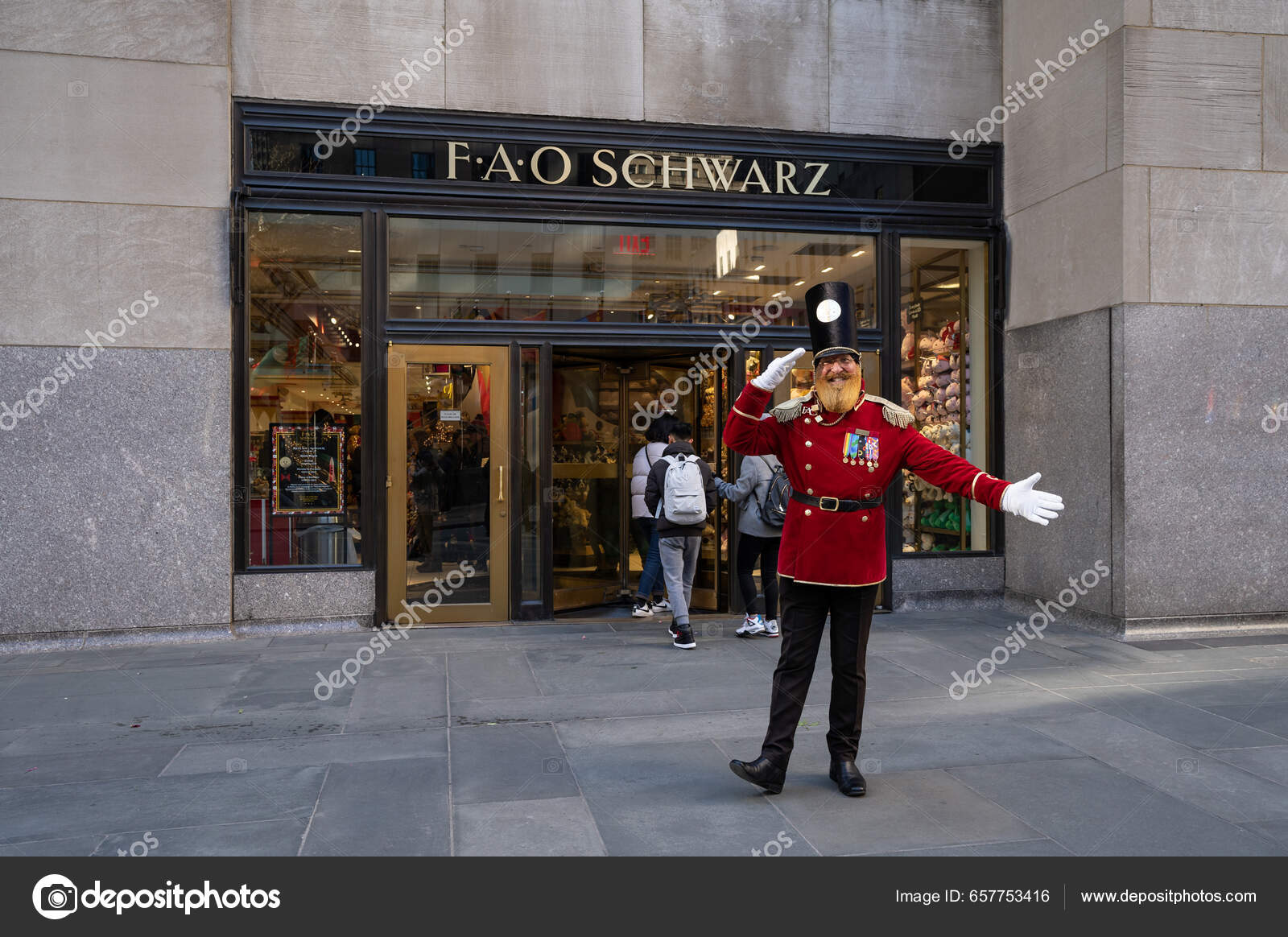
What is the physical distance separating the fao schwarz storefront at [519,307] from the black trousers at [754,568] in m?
0.99

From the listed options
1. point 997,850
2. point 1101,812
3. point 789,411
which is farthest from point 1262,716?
point 789,411

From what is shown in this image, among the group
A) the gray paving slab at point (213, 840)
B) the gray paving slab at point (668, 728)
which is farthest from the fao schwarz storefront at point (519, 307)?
the gray paving slab at point (213, 840)

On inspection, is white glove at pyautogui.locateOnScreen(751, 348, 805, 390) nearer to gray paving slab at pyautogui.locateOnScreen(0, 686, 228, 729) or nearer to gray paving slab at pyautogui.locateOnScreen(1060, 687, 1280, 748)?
gray paving slab at pyautogui.locateOnScreen(1060, 687, 1280, 748)

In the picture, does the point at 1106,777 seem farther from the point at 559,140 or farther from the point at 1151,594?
the point at 559,140

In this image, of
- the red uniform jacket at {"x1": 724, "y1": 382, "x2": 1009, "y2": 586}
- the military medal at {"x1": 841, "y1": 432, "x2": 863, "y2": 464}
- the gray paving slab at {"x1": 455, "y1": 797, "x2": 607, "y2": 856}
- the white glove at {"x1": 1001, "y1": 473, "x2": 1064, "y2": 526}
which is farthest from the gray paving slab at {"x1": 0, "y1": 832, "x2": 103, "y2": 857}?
the white glove at {"x1": 1001, "y1": 473, "x2": 1064, "y2": 526}

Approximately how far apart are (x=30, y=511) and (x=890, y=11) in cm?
877

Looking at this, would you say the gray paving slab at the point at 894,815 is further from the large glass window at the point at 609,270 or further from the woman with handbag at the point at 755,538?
the large glass window at the point at 609,270

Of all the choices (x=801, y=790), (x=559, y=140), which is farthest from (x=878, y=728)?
(x=559, y=140)

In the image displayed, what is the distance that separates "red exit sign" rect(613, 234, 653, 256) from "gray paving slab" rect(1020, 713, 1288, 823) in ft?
18.0

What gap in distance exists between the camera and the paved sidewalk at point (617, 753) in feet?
13.0

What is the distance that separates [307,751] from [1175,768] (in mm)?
4362

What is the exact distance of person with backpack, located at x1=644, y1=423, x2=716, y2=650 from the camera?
7859mm

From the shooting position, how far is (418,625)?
28.6 feet

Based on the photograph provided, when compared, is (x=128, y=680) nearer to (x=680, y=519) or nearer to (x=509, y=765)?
(x=509, y=765)
